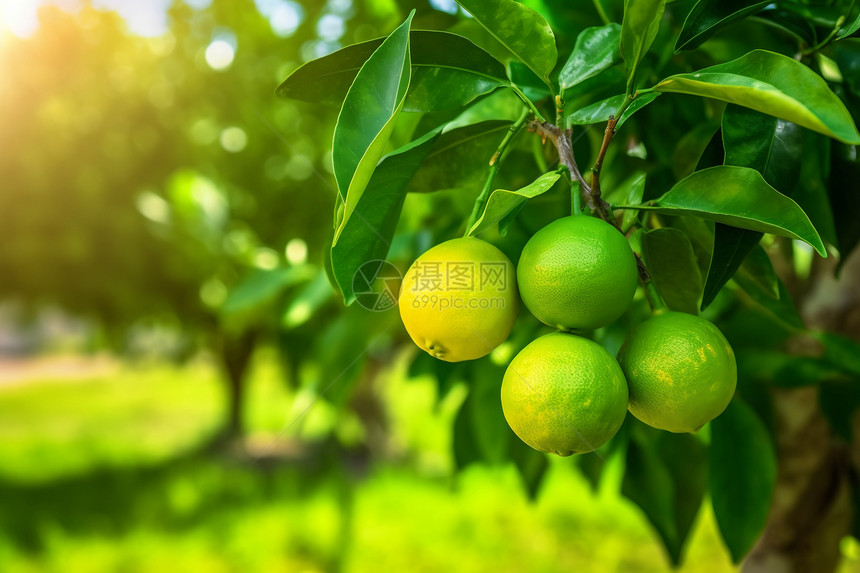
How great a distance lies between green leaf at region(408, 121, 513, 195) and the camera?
1.64ft

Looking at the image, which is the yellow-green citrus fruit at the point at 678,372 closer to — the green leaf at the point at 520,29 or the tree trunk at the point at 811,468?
the green leaf at the point at 520,29

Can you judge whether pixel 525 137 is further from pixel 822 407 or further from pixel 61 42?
pixel 61 42

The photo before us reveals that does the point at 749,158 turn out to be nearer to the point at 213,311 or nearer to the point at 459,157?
the point at 459,157

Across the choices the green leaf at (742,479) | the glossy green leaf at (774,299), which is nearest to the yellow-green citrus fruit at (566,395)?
the glossy green leaf at (774,299)

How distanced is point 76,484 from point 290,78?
4.49m

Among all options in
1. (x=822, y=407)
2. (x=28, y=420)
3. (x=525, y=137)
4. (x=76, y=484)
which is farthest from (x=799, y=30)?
(x=28, y=420)

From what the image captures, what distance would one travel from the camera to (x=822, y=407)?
0.87 m

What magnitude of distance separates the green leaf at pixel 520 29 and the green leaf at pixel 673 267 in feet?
0.46

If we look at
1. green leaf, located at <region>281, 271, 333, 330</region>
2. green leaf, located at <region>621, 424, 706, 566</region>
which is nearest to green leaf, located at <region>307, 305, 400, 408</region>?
green leaf, located at <region>281, 271, 333, 330</region>

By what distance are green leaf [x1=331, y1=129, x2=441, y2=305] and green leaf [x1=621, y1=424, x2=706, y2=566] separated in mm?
571

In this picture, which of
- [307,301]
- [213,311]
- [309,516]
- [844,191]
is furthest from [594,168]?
[309,516]

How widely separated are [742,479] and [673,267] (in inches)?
17.3

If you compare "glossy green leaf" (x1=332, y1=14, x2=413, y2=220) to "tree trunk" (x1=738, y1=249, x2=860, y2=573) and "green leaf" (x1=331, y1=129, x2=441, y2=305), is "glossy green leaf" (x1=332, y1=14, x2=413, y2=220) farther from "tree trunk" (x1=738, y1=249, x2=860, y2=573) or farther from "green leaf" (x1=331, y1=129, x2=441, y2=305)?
"tree trunk" (x1=738, y1=249, x2=860, y2=573)

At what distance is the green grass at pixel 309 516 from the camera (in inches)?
102
